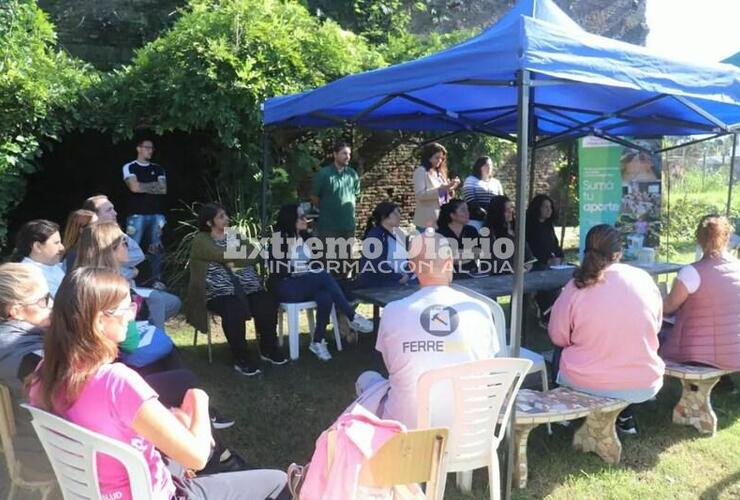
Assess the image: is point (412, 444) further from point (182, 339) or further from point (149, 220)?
point (149, 220)

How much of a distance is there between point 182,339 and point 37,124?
106 inches

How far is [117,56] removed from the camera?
30.4 ft

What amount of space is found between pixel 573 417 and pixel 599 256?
2.70 feet

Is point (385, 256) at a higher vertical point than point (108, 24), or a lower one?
lower

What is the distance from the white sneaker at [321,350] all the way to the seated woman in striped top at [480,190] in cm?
230

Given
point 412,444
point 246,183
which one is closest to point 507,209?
point 246,183

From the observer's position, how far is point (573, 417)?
9.68 ft

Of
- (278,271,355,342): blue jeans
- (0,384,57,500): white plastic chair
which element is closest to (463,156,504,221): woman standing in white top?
Answer: (278,271,355,342): blue jeans

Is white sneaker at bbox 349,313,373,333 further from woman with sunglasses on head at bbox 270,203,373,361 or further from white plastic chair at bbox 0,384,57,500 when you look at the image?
white plastic chair at bbox 0,384,57,500

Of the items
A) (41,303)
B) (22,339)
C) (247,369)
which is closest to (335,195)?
(247,369)

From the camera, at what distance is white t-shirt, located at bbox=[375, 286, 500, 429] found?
238cm

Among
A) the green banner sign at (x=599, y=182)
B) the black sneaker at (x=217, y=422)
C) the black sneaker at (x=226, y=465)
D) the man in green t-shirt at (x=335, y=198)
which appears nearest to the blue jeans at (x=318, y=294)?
the man in green t-shirt at (x=335, y=198)

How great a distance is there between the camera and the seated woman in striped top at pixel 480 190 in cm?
628

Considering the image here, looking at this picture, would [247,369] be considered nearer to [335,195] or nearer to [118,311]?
[335,195]
